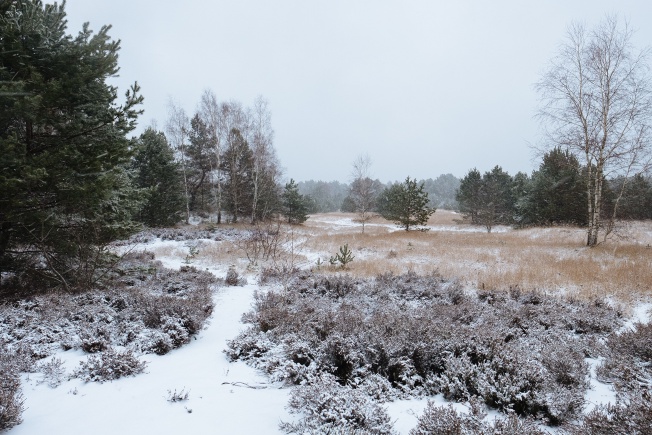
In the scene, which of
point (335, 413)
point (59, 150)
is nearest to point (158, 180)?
point (59, 150)

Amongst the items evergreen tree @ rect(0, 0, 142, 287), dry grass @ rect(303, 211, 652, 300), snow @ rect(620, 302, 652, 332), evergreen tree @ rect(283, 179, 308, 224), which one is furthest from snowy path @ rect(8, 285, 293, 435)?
evergreen tree @ rect(283, 179, 308, 224)

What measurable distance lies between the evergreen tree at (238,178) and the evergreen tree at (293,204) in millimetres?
3927

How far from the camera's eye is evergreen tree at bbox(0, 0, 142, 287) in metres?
5.45

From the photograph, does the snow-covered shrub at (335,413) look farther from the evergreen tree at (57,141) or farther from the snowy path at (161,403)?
the evergreen tree at (57,141)

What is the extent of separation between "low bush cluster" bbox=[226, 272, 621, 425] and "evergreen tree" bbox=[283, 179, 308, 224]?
26.9 meters

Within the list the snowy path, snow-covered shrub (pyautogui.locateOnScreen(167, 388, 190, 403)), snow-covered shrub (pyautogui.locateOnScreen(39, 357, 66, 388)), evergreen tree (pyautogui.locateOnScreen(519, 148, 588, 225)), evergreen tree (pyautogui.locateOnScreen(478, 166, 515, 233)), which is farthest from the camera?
evergreen tree (pyautogui.locateOnScreen(478, 166, 515, 233))

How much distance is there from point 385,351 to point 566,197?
28497 mm

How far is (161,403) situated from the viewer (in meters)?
3.21

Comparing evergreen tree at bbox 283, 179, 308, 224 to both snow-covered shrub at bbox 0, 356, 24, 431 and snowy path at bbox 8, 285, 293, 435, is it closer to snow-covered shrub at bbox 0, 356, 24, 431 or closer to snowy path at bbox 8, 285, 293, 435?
snowy path at bbox 8, 285, 293, 435

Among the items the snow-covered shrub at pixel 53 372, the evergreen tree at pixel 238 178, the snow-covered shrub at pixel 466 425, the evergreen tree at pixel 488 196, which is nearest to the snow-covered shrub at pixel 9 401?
the snow-covered shrub at pixel 53 372

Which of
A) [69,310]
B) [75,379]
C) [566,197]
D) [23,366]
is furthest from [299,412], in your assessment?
[566,197]

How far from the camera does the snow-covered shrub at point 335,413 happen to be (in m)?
2.73

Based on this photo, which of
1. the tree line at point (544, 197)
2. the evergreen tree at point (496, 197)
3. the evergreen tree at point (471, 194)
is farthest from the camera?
the evergreen tree at point (471, 194)

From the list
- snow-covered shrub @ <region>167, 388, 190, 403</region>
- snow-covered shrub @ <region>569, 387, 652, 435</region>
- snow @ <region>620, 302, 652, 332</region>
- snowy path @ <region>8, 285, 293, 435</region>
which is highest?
snow-covered shrub @ <region>569, 387, 652, 435</region>
